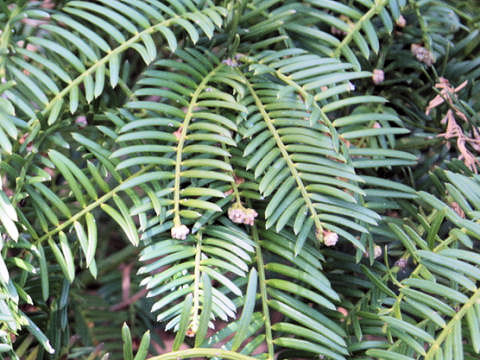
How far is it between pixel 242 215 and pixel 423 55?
1.20ft

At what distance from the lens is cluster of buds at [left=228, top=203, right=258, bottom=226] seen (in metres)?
0.55

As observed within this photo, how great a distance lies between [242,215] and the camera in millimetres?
547

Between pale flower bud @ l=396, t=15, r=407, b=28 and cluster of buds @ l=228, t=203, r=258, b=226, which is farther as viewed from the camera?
pale flower bud @ l=396, t=15, r=407, b=28

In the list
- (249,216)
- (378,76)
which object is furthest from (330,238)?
(378,76)

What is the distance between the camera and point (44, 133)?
597 millimetres

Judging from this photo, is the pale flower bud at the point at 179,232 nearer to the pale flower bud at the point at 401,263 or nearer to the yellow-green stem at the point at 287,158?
the yellow-green stem at the point at 287,158

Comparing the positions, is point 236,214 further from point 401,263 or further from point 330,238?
point 401,263

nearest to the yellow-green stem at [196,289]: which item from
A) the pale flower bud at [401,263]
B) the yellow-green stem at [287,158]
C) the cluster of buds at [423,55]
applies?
the yellow-green stem at [287,158]

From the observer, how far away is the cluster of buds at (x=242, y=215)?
547mm

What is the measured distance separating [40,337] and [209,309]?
18cm

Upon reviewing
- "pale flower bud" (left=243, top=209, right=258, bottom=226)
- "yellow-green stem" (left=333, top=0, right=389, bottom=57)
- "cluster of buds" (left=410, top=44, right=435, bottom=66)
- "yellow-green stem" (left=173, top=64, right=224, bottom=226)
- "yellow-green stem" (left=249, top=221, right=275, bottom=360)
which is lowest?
"yellow-green stem" (left=249, top=221, right=275, bottom=360)

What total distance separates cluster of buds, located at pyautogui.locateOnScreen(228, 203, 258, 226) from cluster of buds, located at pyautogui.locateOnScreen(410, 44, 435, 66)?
1.15 ft

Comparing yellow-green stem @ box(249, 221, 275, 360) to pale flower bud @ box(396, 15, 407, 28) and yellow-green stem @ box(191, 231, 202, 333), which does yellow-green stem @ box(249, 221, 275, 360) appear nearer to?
yellow-green stem @ box(191, 231, 202, 333)

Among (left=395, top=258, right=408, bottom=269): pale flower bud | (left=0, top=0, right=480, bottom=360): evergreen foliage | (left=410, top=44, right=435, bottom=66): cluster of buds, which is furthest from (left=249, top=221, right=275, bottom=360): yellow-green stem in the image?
(left=410, top=44, right=435, bottom=66): cluster of buds
